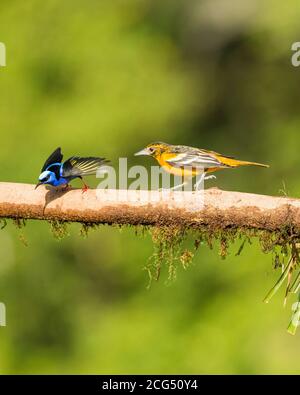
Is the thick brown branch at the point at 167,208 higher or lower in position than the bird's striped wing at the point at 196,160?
lower

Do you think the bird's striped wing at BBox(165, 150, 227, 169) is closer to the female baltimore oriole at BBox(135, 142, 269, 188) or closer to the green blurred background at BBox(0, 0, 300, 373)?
the female baltimore oriole at BBox(135, 142, 269, 188)

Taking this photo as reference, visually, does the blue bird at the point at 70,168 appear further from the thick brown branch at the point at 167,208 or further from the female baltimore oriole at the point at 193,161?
the female baltimore oriole at the point at 193,161

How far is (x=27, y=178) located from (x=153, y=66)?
3.48 m

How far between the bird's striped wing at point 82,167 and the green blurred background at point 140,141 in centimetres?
539

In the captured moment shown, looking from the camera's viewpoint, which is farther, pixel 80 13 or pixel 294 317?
pixel 80 13

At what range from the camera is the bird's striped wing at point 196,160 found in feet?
23.4

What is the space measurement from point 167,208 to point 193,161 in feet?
3.43

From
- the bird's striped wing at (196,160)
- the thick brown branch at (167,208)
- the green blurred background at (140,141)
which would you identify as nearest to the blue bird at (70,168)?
the thick brown branch at (167,208)

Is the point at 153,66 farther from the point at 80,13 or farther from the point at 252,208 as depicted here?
the point at 252,208

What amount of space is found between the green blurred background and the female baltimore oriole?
4531 mm

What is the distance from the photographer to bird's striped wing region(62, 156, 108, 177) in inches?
259

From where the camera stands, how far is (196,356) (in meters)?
12.5
